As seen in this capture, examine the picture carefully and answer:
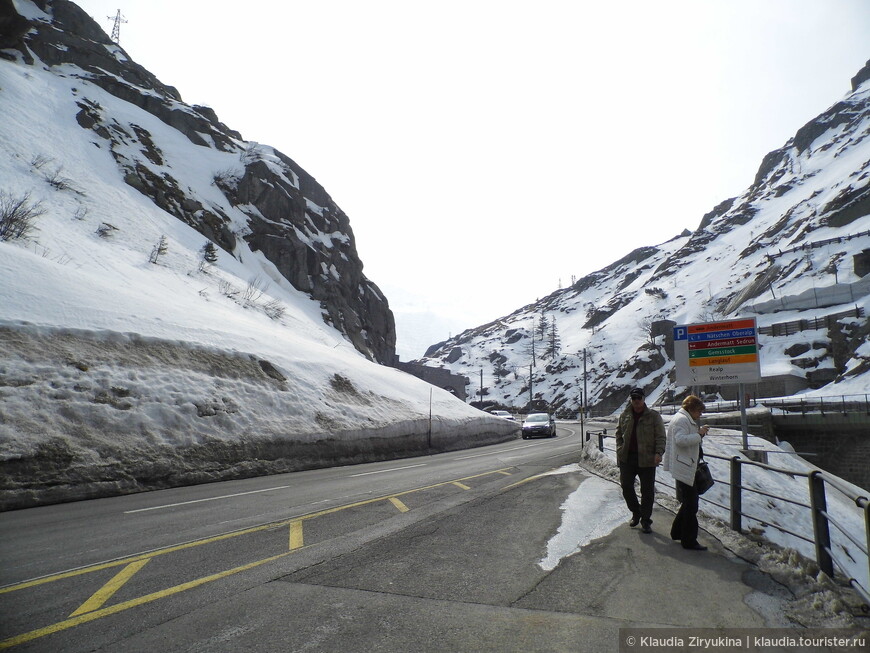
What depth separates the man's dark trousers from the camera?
6289 millimetres

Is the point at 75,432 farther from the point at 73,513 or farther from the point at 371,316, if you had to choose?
the point at 371,316

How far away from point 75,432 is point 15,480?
145 cm

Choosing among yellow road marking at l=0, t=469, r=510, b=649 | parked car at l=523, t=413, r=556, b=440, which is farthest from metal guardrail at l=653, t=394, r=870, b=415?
yellow road marking at l=0, t=469, r=510, b=649

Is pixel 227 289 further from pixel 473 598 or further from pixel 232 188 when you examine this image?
pixel 473 598

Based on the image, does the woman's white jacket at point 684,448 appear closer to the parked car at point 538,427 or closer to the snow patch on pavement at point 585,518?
the snow patch on pavement at point 585,518

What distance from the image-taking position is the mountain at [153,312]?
10242 millimetres

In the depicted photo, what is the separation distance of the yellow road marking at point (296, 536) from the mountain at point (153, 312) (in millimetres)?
5609

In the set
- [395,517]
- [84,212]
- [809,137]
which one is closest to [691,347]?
[395,517]

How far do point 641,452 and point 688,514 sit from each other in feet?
3.15

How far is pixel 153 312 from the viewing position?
1584 centimetres

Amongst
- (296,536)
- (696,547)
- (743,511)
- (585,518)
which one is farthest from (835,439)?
(296,536)

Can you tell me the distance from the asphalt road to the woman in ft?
1.00

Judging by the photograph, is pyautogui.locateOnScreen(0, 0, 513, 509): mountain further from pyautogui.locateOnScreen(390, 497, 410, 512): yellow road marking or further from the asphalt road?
pyautogui.locateOnScreen(390, 497, 410, 512): yellow road marking

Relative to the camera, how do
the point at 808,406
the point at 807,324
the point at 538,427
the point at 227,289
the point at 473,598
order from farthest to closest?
the point at 807,324, the point at 808,406, the point at 538,427, the point at 227,289, the point at 473,598
